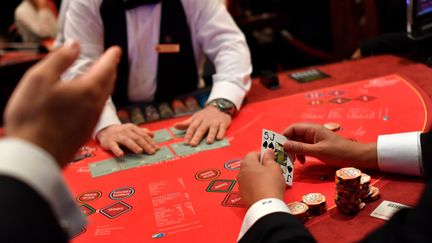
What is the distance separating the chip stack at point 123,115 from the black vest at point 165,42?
0.17m

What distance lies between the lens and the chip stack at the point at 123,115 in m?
1.93

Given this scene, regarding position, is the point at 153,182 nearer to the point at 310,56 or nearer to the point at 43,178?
the point at 43,178

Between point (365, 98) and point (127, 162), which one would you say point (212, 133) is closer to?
point (127, 162)

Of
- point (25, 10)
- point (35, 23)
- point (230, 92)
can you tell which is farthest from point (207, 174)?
point (25, 10)

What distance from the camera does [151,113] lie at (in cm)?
197

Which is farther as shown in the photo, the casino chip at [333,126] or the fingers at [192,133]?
the fingers at [192,133]

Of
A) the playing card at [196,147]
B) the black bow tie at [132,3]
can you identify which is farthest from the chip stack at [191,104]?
the black bow tie at [132,3]

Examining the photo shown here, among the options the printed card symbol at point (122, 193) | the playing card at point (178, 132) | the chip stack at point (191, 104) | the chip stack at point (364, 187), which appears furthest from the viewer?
the chip stack at point (191, 104)

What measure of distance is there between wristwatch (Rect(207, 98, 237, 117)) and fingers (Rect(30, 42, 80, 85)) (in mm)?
1057

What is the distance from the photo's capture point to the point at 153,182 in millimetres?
1373

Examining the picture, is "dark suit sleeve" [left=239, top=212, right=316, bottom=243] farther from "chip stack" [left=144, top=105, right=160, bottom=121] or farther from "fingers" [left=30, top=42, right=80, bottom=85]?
"chip stack" [left=144, top=105, right=160, bottom=121]

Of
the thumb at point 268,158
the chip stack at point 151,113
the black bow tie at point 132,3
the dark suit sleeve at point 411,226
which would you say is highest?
the black bow tie at point 132,3

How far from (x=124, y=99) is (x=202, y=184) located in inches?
39.7

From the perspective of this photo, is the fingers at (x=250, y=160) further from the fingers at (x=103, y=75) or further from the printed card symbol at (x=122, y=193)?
the fingers at (x=103, y=75)
